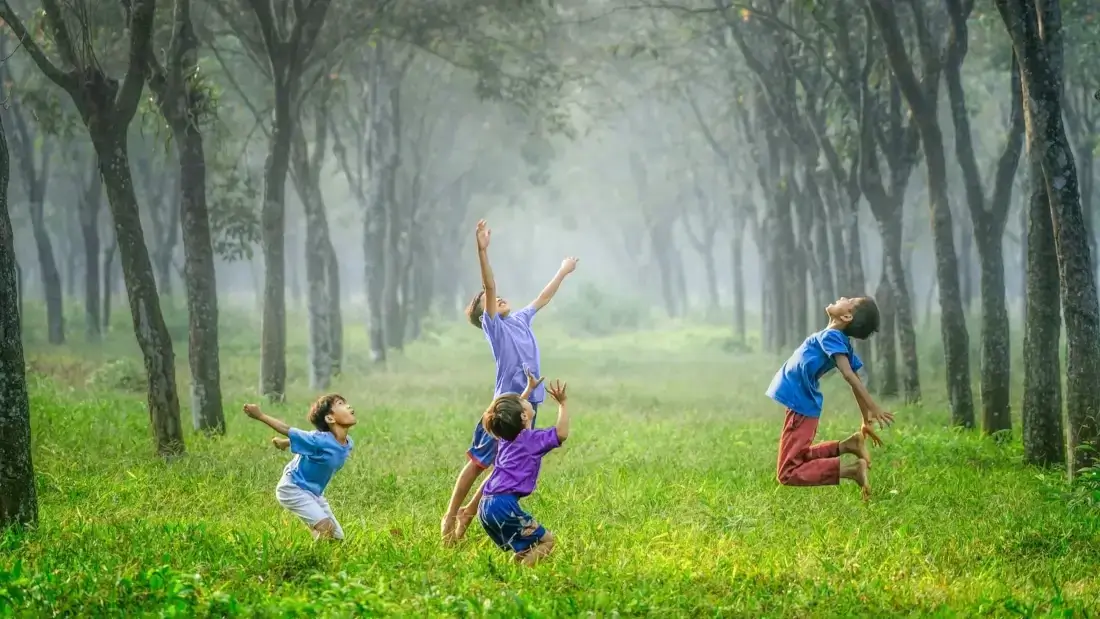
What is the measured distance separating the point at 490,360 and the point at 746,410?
13.9 metres

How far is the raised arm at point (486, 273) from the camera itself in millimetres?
7477

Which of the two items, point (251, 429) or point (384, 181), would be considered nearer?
point (251, 429)

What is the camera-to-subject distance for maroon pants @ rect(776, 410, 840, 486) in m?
8.54

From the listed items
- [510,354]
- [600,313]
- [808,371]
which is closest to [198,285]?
[510,354]

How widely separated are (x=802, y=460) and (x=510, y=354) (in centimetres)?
236

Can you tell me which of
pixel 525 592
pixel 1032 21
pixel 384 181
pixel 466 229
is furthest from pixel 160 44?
pixel 466 229

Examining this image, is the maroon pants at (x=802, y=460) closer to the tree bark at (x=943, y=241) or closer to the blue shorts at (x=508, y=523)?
the blue shorts at (x=508, y=523)

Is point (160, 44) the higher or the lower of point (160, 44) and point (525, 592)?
the higher

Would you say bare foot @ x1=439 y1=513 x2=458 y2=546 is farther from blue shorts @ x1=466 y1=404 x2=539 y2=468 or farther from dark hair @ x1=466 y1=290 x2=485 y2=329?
dark hair @ x1=466 y1=290 x2=485 y2=329

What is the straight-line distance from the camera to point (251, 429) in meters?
14.4

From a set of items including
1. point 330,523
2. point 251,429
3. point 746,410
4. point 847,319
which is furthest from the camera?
point 746,410

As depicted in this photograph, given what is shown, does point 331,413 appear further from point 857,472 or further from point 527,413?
point 857,472

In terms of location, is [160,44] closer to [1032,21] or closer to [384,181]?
[384,181]

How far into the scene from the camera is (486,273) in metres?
7.68
